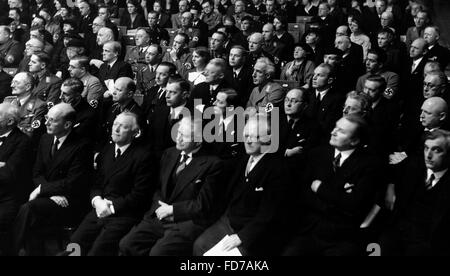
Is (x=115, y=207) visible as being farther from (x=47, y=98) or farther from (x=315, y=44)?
(x=315, y=44)

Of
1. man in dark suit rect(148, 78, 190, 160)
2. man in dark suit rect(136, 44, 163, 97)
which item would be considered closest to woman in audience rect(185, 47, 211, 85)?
man in dark suit rect(136, 44, 163, 97)

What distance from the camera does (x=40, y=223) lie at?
167 inches

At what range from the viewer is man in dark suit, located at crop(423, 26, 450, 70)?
21.2 ft

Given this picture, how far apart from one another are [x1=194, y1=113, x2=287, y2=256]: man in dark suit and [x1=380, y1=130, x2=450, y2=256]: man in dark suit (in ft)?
2.27

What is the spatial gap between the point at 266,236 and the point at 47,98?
3009 mm

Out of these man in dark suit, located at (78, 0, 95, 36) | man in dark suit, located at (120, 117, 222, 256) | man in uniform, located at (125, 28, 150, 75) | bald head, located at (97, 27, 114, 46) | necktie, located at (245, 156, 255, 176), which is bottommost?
man in dark suit, located at (120, 117, 222, 256)

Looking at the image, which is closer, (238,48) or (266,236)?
(266,236)

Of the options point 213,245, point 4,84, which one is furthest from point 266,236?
point 4,84

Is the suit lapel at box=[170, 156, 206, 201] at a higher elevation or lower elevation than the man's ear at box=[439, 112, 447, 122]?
lower

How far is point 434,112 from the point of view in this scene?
14.3 ft

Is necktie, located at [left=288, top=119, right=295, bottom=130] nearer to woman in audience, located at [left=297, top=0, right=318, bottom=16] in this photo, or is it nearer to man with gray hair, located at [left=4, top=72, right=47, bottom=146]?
man with gray hair, located at [left=4, top=72, right=47, bottom=146]

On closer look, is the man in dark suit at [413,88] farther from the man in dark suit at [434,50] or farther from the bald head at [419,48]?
the man in dark suit at [434,50]

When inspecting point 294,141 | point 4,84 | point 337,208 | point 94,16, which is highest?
point 94,16

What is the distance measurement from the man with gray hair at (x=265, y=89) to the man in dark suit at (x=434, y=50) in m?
1.84
